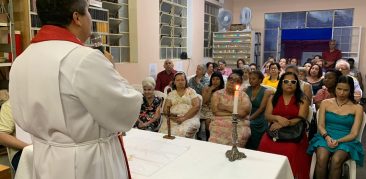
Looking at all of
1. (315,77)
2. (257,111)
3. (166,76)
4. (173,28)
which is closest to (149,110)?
(257,111)

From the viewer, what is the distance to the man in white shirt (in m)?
0.94

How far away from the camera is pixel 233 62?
709cm

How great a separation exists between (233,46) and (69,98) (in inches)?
253

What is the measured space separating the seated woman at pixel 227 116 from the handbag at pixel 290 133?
0.96ft

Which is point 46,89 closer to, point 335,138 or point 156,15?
point 335,138

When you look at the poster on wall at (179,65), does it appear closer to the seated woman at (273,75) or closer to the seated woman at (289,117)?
the seated woman at (273,75)

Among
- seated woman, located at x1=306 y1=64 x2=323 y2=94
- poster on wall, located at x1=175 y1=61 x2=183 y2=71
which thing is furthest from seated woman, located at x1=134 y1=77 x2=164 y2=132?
poster on wall, located at x1=175 y1=61 x2=183 y2=71

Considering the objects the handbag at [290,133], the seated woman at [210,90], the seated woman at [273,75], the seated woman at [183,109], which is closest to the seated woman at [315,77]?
the seated woman at [273,75]

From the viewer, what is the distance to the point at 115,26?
4645 mm

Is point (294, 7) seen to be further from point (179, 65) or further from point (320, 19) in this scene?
point (179, 65)

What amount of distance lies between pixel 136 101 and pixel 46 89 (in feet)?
0.96

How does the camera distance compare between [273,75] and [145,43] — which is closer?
[273,75]

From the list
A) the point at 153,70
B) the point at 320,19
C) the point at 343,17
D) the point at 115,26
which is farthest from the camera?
the point at 320,19

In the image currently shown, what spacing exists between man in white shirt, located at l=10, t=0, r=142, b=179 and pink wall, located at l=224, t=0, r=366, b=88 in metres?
7.31
